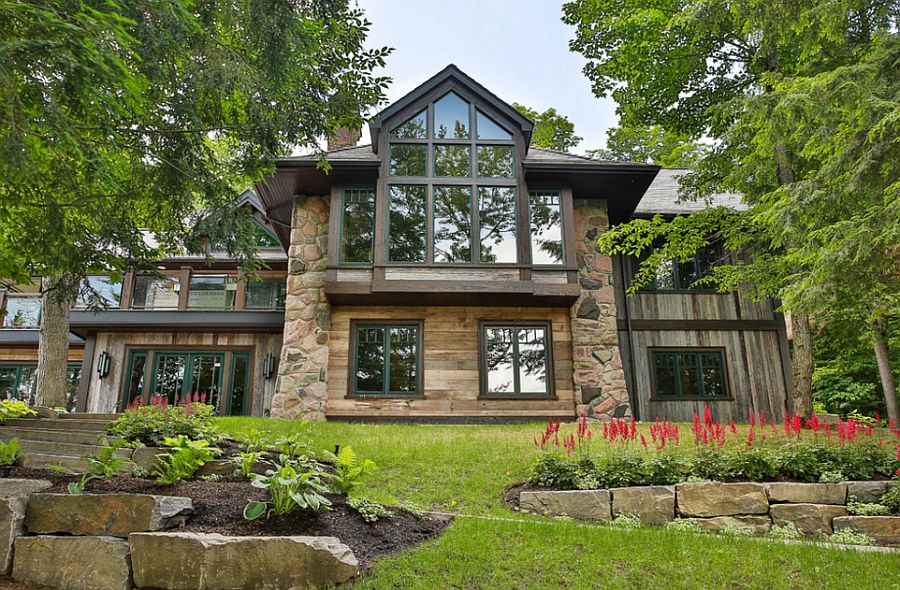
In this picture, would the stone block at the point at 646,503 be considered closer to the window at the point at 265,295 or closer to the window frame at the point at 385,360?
the window frame at the point at 385,360

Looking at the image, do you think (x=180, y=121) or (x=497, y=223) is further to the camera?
(x=497, y=223)

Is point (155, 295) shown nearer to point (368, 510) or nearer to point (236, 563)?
point (368, 510)

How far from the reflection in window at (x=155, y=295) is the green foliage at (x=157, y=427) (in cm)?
942

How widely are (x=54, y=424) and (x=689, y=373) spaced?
12.6 m

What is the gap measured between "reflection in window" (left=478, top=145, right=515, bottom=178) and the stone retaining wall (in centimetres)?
820

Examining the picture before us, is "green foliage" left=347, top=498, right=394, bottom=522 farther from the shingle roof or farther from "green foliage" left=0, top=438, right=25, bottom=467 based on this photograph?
the shingle roof

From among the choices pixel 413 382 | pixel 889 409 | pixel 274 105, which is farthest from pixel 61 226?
pixel 889 409

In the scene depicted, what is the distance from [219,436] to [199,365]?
363 inches

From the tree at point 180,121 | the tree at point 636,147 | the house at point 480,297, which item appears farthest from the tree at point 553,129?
the tree at point 180,121

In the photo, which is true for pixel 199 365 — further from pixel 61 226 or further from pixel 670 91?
pixel 670 91

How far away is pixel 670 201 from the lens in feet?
48.8

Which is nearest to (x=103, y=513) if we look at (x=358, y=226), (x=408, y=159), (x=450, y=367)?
(x=450, y=367)

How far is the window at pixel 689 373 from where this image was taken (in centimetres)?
1316

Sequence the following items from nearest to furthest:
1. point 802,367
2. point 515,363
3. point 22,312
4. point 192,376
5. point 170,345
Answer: point 802,367, point 515,363, point 192,376, point 170,345, point 22,312
